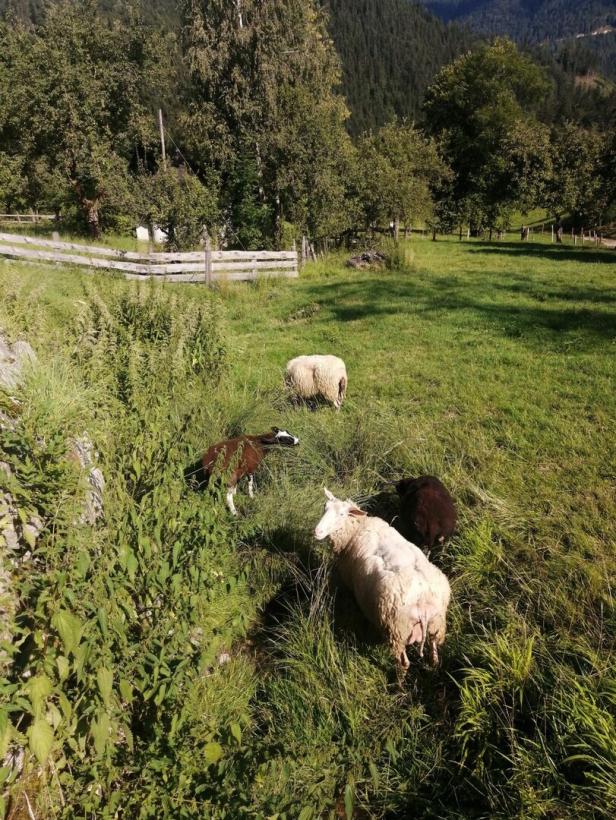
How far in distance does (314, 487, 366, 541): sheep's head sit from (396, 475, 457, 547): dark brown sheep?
0.41m

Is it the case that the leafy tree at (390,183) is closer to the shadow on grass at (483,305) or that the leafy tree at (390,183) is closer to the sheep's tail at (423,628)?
the shadow on grass at (483,305)

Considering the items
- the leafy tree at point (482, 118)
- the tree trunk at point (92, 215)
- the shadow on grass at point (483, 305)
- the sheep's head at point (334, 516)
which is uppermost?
the leafy tree at point (482, 118)

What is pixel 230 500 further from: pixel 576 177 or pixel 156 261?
pixel 576 177

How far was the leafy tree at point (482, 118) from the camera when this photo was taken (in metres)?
35.2

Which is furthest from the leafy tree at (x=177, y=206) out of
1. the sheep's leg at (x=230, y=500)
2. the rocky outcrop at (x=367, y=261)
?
the sheep's leg at (x=230, y=500)

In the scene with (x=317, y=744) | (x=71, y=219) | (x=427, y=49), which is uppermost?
(x=427, y=49)

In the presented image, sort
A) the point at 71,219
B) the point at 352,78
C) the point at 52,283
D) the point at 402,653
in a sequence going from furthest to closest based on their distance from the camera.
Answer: the point at 352,78 → the point at 71,219 → the point at 52,283 → the point at 402,653

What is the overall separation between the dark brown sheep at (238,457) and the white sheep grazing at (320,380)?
1.71 m

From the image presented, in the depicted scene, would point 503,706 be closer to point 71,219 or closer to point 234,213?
point 234,213

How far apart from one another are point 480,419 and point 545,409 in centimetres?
96

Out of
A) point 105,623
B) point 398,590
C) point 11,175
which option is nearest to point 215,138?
point 11,175

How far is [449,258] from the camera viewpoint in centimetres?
1941

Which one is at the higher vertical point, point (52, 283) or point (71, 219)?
point (71, 219)

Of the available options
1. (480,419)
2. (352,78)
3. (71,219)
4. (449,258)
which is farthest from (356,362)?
(352,78)
